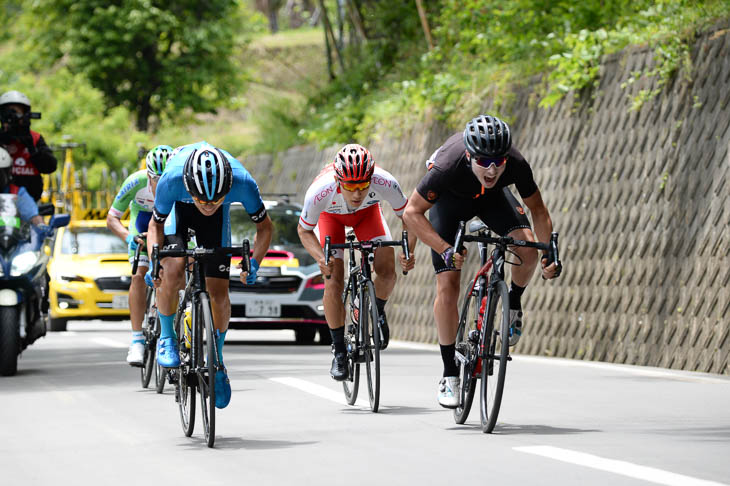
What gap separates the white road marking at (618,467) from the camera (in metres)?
6.67

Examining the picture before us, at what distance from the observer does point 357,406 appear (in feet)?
34.2

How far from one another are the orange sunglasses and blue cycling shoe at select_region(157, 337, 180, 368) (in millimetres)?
1791

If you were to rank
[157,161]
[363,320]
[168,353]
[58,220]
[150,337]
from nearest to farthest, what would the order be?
[168,353] < [363,320] < [157,161] < [150,337] < [58,220]

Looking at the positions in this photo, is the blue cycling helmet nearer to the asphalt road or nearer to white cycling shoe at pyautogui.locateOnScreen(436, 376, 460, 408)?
the asphalt road

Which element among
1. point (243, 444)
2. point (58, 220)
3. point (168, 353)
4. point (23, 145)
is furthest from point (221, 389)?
point (23, 145)

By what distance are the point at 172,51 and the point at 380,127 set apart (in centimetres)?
3554

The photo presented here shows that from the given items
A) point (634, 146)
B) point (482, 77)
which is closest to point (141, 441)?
point (634, 146)

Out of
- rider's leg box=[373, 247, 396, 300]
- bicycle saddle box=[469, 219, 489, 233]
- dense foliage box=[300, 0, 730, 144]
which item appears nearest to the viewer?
bicycle saddle box=[469, 219, 489, 233]

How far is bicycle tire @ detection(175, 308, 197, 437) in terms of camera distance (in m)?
8.34

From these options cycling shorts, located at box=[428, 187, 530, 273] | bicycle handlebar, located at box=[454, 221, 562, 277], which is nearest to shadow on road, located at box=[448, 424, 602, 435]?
bicycle handlebar, located at box=[454, 221, 562, 277]

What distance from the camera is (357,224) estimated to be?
11.1m

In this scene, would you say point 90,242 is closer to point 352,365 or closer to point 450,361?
point 352,365

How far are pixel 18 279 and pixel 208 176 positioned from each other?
522cm

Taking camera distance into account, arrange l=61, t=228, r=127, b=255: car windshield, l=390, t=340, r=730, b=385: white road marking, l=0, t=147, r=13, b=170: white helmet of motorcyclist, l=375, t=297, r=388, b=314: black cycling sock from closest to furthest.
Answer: l=375, t=297, r=388, b=314: black cycling sock
l=390, t=340, r=730, b=385: white road marking
l=0, t=147, r=13, b=170: white helmet of motorcyclist
l=61, t=228, r=127, b=255: car windshield
